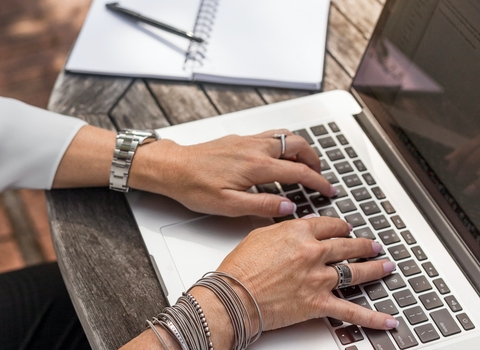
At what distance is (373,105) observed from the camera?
2.92 feet

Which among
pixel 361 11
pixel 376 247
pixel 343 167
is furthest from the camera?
pixel 361 11

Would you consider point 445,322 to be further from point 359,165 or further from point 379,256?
point 359,165

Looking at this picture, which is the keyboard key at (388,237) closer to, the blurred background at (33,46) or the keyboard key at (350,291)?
the keyboard key at (350,291)

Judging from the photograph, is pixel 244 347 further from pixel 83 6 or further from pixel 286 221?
A: pixel 83 6

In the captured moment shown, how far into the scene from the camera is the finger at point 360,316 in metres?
0.65

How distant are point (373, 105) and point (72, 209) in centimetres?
54

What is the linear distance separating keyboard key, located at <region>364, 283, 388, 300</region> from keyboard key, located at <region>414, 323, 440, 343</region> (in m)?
0.06

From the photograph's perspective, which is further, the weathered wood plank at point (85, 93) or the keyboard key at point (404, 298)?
the weathered wood plank at point (85, 93)

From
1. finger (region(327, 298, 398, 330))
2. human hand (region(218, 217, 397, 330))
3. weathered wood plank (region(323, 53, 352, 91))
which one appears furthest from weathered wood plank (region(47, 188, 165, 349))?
weathered wood plank (region(323, 53, 352, 91))

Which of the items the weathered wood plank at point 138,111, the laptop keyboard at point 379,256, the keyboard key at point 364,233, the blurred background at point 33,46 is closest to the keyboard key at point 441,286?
the laptop keyboard at point 379,256

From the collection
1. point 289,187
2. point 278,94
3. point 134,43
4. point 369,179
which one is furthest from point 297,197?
point 134,43

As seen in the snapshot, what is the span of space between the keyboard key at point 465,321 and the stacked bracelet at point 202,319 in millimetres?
272

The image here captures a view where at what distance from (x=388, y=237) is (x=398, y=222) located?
3 centimetres

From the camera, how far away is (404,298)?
2.28 feet
